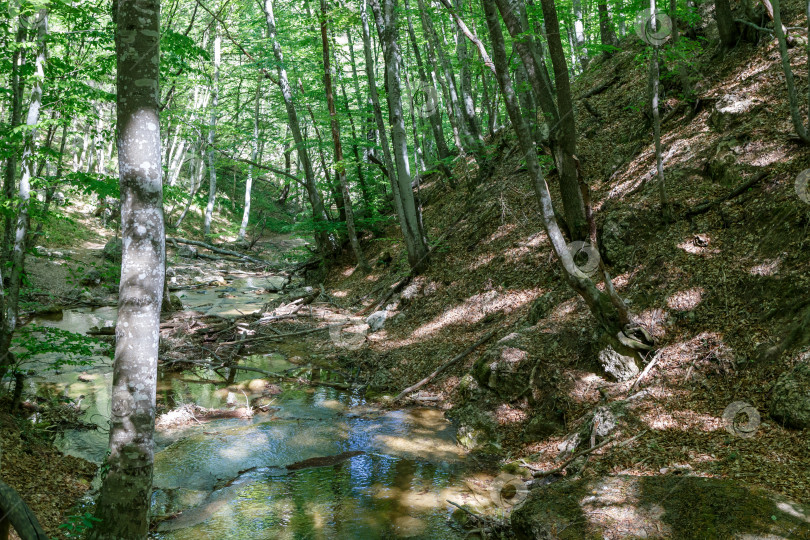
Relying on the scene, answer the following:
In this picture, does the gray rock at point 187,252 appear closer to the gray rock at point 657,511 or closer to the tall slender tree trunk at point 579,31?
the tall slender tree trunk at point 579,31

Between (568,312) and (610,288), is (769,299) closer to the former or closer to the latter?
(610,288)

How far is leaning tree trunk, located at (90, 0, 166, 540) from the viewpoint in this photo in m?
3.18

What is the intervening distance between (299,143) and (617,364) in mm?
12476

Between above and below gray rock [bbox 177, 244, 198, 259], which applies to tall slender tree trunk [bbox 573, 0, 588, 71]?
above

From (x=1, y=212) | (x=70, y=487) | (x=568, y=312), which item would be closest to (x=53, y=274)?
(x=1, y=212)

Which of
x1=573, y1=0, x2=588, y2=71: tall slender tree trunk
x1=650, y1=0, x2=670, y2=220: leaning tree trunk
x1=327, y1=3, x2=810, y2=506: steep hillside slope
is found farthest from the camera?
x1=573, y1=0, x2=588, y2=71: tall slender tree trunk

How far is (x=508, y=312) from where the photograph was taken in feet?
28.8

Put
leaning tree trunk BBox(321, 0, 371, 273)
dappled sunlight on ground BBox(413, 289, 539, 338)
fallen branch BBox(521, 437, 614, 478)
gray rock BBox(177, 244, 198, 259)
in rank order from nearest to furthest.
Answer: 1. fallen branch BBox(521, 437, 614, 478)
2. dappled sunlight on ground BBox(413, 289, 539, 338)
3. leaning tree trunk BBox(321, 0, 371, 273)
4. gray rock BBox(177, 244, 198, 259)

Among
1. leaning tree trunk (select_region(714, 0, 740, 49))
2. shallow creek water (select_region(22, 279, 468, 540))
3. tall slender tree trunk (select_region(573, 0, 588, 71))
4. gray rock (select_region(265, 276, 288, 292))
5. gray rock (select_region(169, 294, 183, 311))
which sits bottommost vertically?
shallow creek water (select_region(22, 279, 468, 540))

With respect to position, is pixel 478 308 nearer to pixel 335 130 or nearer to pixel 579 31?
pixel 335 130

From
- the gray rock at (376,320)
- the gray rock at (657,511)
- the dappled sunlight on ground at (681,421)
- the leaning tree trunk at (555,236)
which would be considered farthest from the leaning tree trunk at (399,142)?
the gray rock at (657,511)

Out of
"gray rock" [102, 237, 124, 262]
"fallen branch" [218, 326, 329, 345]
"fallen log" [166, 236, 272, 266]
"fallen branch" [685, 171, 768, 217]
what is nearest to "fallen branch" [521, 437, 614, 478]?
"fallen branch" [685, 171, 768, 217]

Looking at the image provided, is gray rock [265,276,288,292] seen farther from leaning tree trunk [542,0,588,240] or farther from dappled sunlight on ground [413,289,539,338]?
leaning tree trunk [542,0,588,240]

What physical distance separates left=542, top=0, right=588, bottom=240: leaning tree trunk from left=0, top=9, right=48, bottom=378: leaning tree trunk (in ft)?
24.7
